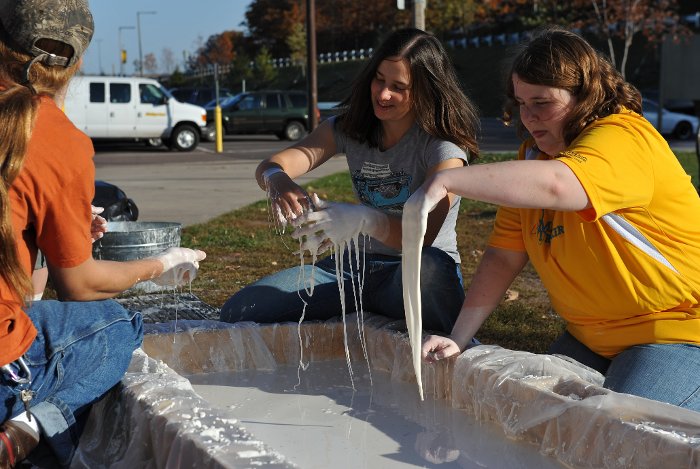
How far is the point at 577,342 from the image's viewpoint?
9.79ft

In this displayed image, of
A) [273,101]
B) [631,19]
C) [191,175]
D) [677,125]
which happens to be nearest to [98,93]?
[273,101]

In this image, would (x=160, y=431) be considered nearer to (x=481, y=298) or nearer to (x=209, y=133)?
(x=481, y=298)

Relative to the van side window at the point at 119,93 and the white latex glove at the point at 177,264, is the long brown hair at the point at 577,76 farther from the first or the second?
the van side window at the point at 119,93

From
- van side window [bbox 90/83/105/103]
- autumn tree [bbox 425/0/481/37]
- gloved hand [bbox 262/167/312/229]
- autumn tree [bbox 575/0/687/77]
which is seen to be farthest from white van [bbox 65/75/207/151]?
autumn tree [bbox 425/0/481/37]

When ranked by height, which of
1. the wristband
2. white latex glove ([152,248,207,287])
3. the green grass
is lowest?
the green grass

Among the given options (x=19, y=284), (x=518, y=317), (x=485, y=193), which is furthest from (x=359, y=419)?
(x=518, y=317)

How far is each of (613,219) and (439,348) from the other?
740 millimetres

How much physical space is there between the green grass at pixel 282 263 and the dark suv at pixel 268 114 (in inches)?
554

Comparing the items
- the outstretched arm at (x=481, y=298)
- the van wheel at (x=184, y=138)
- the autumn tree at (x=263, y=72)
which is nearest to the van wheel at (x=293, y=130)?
the van wheel at (x=184, y=138)

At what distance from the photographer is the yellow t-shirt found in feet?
8.29

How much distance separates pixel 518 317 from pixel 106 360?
2678mm

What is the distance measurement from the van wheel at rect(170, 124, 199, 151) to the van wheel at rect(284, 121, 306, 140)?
409 cm

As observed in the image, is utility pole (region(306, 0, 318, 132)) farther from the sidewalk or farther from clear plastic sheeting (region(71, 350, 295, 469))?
clear plastic sheeting (region(71, 350, 295, 469))

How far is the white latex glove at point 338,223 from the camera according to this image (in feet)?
10.2
